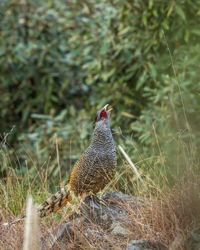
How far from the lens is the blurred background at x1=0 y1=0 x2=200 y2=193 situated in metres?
5.02

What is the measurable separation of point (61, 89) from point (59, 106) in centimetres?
31

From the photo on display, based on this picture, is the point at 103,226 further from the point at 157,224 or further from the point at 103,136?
the point at 103,136

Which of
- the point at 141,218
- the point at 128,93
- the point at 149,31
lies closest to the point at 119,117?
the point at 128,93

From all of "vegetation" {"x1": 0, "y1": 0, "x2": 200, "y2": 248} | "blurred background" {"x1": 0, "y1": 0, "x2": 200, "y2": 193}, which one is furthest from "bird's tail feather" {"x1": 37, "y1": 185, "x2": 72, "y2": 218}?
"blurred background" {"x1": 0, "y1": 0, "x2": 200, "y2": 193}

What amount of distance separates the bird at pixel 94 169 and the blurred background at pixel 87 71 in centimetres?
103

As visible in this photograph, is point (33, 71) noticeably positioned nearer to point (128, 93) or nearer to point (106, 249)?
point (128, 93)

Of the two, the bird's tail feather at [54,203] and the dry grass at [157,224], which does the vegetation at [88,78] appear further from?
the bird's tail feather at [54,203]

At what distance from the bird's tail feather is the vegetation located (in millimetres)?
264

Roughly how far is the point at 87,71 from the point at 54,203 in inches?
140

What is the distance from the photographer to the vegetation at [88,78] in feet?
13.5

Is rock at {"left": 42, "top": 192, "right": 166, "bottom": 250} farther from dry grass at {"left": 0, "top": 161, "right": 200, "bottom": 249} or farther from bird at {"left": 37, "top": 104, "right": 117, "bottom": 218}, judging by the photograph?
bird at {"left": 37, "top": 104, "right": 117, "bottom": 218}

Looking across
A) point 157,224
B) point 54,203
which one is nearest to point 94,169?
point 54,203

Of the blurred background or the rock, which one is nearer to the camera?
the rock

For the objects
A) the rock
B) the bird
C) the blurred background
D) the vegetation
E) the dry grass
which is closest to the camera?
the dry grass
